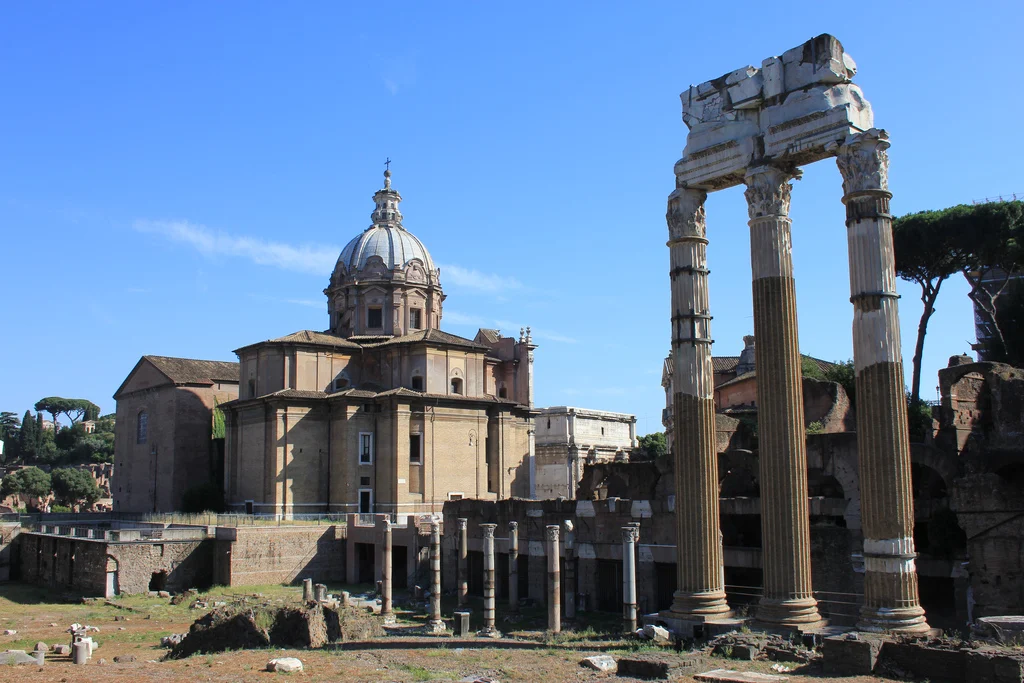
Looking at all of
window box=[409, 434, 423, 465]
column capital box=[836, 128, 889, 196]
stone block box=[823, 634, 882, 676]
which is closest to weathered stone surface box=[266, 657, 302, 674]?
stone block box=[823, 634, 882, 676]

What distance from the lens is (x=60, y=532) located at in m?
38.9

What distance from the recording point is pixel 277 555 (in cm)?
3612

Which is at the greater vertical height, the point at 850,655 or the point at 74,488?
the point at 74,488

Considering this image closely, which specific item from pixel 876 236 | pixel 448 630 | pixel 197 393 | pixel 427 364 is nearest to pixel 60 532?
pixel 197 393

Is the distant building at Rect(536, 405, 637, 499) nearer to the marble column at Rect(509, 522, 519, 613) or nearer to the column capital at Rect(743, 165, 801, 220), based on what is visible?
the marble column at Rect(509, 522, 519, 613)

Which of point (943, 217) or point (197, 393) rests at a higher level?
point (943, 217)

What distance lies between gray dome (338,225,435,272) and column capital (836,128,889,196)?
127 feet

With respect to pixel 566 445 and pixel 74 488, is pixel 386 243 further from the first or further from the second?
pixel 74 488

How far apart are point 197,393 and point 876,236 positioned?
143 ft

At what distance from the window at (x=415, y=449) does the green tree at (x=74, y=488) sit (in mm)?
38799

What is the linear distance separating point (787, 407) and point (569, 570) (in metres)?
13.3

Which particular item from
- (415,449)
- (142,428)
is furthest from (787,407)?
(142,428)

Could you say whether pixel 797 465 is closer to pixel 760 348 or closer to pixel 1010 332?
pixel 760 348

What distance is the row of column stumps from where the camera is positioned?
530 inches
